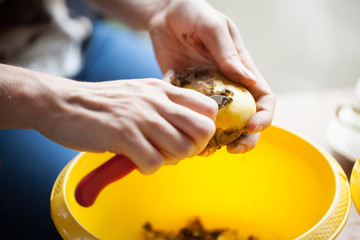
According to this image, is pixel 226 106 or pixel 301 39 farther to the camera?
pixel 301 39

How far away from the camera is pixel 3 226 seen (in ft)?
2.42

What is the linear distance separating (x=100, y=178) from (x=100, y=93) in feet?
0.37

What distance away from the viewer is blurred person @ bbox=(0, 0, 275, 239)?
46cm

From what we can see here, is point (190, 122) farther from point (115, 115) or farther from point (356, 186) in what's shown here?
point (356, 186)

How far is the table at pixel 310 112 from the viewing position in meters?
0.85

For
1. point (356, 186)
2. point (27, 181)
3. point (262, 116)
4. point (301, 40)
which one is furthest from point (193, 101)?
point (301, 40)

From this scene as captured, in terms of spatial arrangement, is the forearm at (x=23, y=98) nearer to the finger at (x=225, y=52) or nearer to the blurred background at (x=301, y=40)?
the finger at (x=225, y=52)

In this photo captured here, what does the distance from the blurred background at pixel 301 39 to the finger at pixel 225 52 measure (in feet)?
4.47

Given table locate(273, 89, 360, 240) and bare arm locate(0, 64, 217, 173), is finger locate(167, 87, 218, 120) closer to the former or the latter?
bare arm locate(0, 64, 217, 173)

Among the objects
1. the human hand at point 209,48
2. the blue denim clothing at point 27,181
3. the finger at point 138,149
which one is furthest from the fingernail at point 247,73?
the blue denim clothing at point 27,181

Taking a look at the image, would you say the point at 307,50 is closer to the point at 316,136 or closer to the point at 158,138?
the point at 316,136

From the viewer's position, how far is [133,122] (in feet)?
1.48

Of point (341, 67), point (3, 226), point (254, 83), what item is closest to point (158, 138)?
point (254, 83)

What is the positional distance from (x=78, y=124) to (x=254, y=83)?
1.01 feet
